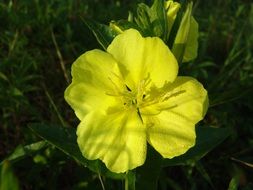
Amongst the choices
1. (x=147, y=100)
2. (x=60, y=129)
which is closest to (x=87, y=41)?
(x=60, y=129)

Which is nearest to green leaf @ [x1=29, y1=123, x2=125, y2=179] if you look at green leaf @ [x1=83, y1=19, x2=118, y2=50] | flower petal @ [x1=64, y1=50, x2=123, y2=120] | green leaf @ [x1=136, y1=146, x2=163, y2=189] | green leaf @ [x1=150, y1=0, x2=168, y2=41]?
green leaf @ [x1=136, y1=146, x2=163, y2=189]

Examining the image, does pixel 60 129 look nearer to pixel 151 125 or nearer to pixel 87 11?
pixel 151 125

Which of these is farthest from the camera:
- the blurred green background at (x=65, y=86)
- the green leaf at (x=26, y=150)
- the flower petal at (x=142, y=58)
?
the blurred green background at (x=65, y=86)

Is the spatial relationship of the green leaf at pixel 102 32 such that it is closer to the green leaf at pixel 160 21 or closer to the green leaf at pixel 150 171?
the green leaf at pixel 160 21

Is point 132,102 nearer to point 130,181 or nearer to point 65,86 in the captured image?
point 130,181

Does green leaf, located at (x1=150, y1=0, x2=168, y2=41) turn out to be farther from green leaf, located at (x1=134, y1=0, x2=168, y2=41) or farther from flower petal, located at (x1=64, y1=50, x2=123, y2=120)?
flower petal, located at (x1=64, y1=50, x2=123, y2=120)

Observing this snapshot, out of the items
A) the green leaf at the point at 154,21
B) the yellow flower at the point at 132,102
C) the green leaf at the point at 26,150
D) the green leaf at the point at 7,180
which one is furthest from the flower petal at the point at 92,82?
the green leaf at the point at 26,150
